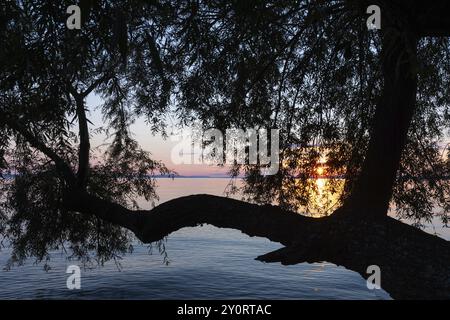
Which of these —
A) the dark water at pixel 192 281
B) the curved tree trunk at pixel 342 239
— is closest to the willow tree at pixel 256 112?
the curved tree trunk at pixel 342 239

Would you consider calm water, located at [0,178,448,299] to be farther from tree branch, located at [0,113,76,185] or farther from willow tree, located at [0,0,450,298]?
tree branch, located at [0,113,76,185]

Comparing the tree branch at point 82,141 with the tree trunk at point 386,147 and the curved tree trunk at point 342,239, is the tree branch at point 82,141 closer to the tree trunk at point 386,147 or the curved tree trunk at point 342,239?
the curved tree trunk at point 342,239

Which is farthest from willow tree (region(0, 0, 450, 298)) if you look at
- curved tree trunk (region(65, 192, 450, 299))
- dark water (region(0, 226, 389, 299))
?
dark water (region(0, 226, 389, 299))

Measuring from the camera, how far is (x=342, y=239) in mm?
5367

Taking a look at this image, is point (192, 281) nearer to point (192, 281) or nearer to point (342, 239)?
point (192, 281)

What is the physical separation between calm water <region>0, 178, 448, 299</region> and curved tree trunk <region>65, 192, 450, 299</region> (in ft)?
49.1

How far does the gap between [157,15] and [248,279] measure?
65.4 ft

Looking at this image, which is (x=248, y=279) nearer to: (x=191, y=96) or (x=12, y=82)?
(x=191, y=96)

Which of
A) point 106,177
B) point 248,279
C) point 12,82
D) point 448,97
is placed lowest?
point 248,279

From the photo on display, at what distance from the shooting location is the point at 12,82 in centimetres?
571

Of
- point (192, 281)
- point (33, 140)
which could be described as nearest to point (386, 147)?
point (33, 140)

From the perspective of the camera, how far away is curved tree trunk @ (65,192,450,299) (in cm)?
493
